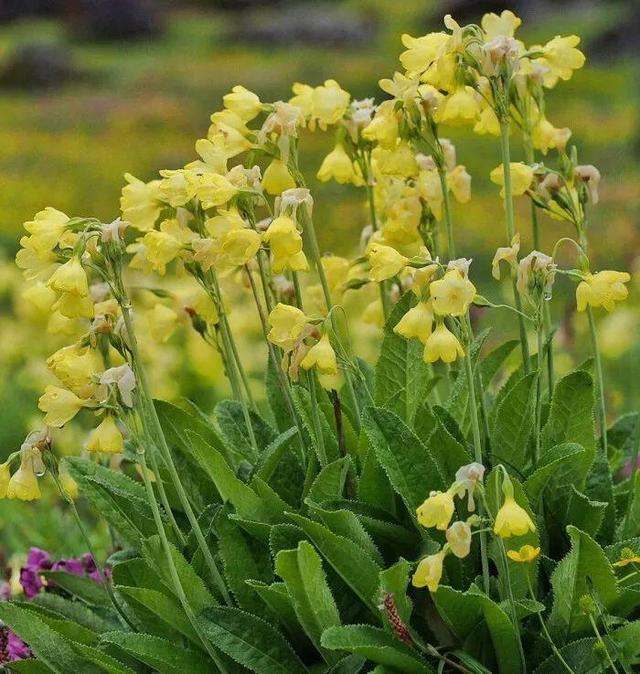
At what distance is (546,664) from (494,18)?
1.20 m

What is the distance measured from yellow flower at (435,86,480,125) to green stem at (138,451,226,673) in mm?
792

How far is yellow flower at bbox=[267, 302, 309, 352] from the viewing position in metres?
2.02

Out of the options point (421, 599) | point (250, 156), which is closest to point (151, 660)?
point (421, 599)

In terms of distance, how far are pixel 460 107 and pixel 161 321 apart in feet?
2.55

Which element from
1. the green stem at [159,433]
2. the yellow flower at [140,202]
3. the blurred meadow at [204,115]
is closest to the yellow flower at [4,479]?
the green stem at [159,433]

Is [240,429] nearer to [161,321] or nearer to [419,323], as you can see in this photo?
[161,321]

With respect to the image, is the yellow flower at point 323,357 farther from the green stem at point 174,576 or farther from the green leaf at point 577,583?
the green leaf at point 577,583

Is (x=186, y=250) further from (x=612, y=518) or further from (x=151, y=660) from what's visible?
(x=612, y=518)

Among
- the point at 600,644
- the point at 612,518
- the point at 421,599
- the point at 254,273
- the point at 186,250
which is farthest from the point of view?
the point at 254,273

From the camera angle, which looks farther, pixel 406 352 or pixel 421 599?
pixel 406 352

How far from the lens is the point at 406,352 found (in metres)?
2.45

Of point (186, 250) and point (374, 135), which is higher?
point (374, 135)

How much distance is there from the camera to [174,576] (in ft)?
6.75

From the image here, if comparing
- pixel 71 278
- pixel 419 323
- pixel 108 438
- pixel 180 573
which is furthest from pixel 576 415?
pixel 71 278
